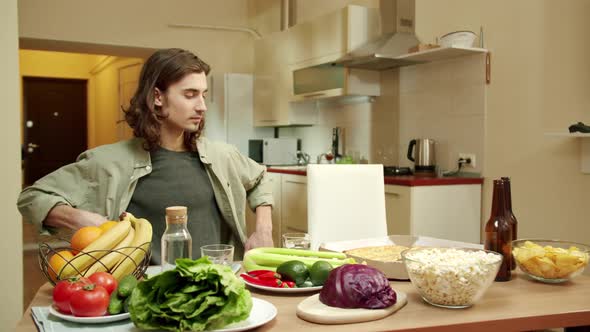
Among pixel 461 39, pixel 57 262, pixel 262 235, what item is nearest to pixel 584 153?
pixel 461 39

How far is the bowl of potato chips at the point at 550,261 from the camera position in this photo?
135 cm

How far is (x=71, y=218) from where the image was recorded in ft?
5.56

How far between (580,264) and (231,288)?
898 millimetres

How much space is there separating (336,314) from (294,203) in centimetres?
345

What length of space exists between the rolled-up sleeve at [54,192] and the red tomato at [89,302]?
2.69 ft

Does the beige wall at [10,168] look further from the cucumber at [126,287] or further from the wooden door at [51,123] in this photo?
the wooden door at [51,123]

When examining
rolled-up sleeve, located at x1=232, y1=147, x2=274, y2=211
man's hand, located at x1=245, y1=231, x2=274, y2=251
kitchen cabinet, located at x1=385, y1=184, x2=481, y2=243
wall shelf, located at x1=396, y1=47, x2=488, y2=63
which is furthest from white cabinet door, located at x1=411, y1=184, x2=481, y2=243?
man's hand, located at x1=245, y1=231, x2=274, y2=251

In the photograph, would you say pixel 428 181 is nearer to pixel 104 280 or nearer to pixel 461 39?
pixel 461 39

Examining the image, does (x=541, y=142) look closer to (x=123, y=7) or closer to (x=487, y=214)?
(x=487, y=214)

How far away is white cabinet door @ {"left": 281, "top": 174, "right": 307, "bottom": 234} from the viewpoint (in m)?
4.37

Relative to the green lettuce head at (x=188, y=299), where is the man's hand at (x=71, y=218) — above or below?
above

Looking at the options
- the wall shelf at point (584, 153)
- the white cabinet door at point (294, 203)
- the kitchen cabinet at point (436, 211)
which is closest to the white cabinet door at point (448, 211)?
the kitchen cabinet at point (436, 211)

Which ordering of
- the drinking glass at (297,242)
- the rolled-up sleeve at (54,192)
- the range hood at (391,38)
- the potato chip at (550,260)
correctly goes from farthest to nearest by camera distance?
the range hood at (391,38) < the rolled-up sleeve at (54,192) < the drinking glass at (297,242) < the potato chip at (550,260)

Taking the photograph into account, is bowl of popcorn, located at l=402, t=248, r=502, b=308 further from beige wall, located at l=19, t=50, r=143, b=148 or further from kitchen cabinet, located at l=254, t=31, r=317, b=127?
beige wall, located at l=19, t=50, r=143, b=148
